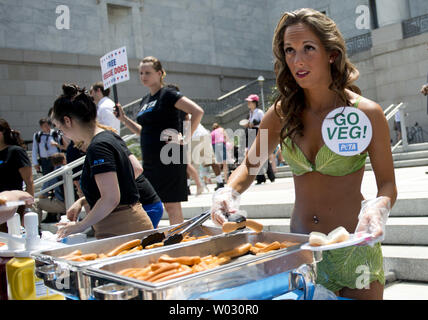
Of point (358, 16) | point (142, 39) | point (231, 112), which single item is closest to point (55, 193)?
point (231, 112)

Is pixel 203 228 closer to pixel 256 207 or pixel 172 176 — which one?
pixel 172 176

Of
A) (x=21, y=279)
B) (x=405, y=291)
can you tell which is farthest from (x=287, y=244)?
(x=405, y=291)

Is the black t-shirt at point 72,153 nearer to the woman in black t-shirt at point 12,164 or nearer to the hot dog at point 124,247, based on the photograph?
the woman in black t-shirt at point 12,164

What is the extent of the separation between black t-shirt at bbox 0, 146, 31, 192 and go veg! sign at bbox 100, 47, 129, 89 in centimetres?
132

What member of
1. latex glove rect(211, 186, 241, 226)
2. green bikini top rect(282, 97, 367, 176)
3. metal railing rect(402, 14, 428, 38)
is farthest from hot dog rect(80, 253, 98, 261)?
metal railing rect(402, 14, 428, 38)

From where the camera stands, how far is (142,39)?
2209cm

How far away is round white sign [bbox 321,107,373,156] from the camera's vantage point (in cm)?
174

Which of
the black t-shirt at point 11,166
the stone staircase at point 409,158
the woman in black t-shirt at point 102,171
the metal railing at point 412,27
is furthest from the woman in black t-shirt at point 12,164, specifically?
the metal railing at point 412,27

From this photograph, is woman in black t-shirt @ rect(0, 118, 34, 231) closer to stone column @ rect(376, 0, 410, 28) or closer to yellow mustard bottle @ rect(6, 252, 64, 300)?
yellow mustard bottle @ rect(6, 252, 64, 300)

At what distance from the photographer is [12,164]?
481 cm

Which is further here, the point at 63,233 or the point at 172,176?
the point at 172,176

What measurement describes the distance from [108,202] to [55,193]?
17.5ft

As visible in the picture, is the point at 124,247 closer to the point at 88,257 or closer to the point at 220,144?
the point at 88,257

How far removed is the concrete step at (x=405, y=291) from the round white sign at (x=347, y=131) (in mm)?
1906
